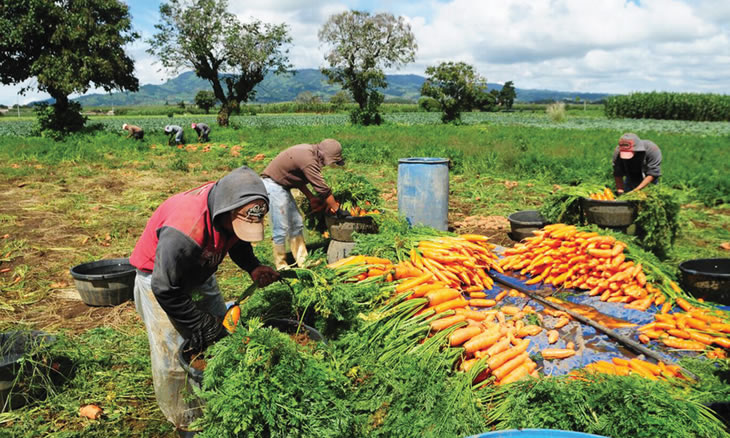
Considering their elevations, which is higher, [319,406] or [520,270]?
[319,406]

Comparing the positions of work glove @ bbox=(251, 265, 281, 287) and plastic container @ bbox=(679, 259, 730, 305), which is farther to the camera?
plastic container @ bbox=(679, 259, 730, 305)

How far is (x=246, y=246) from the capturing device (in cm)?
323

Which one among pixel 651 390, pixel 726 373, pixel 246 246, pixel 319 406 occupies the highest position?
pixel 246 246

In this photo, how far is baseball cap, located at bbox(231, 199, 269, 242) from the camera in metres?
2.47

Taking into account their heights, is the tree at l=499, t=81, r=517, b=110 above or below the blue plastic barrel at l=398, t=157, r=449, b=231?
above

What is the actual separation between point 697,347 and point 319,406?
12.6ft

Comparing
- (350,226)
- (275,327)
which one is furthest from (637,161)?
(275,327)

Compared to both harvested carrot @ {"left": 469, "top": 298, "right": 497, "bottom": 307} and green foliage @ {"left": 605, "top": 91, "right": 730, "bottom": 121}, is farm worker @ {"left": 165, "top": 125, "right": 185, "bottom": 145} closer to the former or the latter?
harvested carrot @ {"left": 469, "top": 298, "right": 497, "bottom": 307}

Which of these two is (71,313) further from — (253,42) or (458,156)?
(253,42)

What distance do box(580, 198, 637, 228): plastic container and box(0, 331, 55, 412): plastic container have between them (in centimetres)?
664

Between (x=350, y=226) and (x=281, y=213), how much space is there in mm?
960

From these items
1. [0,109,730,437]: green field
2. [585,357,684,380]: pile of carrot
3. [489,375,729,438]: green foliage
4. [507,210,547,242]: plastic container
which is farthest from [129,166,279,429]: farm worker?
[507,210,547,242]: plastic container

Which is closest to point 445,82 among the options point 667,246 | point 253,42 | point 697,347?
point 253,42

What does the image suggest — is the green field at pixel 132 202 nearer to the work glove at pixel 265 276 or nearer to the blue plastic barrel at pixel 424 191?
the work glove at pixel 265 276
